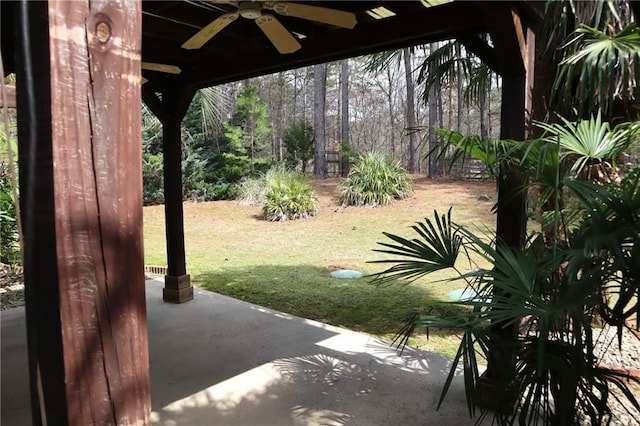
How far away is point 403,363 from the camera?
3.23m

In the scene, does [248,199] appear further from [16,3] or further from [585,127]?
[16,3]

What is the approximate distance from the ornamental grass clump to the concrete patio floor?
245 inches

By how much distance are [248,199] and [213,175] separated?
1.63 m

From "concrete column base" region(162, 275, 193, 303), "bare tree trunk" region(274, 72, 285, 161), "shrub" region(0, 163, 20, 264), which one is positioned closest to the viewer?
"concrete column base" region(162, 275, 193, 303)

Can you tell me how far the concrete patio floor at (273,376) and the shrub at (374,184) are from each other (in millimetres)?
7052

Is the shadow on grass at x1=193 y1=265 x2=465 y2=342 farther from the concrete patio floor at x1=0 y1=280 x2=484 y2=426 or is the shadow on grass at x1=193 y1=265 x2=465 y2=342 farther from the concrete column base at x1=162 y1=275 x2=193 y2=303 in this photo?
the concrete column base at x1=162 y1=275 x2=193 y2=303

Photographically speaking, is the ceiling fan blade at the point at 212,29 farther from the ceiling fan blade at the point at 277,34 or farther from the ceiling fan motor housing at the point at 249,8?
the ceiling fan blade at the point at 277,34

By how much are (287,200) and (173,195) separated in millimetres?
Result: 5779

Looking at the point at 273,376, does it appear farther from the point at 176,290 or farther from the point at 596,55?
the point at 596,55

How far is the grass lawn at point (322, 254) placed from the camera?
190 inches

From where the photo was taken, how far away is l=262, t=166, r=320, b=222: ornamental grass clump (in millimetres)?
10373

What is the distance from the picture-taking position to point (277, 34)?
2959mm

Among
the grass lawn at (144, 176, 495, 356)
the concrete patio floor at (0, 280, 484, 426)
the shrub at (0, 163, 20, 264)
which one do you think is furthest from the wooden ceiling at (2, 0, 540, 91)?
the shrub at (0, 163, 20, 264)

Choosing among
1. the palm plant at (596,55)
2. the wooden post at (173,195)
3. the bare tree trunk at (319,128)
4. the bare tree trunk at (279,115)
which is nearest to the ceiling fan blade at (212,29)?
the wooden post at (173,195)
